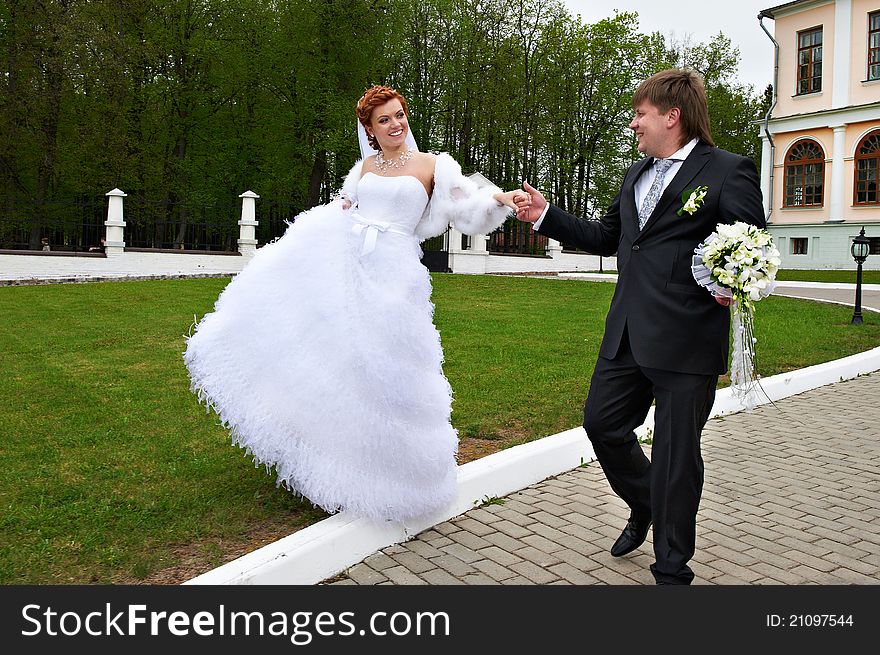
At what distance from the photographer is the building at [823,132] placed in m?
32.3

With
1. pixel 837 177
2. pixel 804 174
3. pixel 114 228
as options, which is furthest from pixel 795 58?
pixel 114 228

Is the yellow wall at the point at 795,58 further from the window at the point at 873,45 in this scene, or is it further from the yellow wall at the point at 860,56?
the window at the point at 873,45

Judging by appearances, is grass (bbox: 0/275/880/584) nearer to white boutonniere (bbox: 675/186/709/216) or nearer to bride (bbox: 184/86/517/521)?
bride (bbox: 184/86/517/521)

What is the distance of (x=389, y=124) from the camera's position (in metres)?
4.64

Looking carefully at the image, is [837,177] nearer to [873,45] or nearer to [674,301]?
[873,45]

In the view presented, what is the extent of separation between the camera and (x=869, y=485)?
18.4ft

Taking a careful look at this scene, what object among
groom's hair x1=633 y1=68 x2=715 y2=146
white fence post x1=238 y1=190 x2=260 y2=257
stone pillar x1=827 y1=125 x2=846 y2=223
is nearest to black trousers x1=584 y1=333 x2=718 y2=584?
groom's hair x1=633 y1=68 x2=715 y2=146

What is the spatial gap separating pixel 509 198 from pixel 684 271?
1.20 meters

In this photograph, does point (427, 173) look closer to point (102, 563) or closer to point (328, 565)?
point (328, 565)

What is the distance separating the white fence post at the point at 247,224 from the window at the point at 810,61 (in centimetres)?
2395

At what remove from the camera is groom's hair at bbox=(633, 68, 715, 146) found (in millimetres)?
3656

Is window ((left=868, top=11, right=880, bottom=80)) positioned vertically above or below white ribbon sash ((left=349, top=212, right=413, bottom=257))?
above

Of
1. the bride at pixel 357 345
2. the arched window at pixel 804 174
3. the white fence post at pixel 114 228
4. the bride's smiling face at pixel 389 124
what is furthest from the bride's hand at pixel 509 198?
the arched window at pixel 804 174

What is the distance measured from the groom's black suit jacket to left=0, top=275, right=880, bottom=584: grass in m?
2.19
